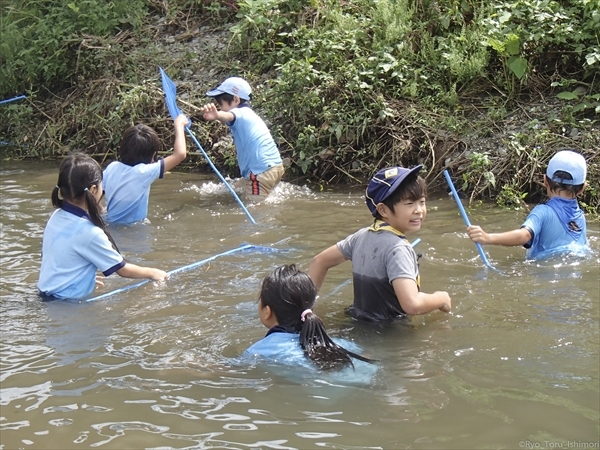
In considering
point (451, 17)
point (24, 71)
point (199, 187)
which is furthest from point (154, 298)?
point (24, 71)

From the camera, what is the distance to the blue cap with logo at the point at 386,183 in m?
4.28

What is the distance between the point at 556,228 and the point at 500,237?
1.96 feet

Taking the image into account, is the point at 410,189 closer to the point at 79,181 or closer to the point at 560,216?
the point at 560,216

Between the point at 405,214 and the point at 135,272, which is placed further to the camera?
the point at 135,272

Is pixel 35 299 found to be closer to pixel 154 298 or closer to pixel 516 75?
pixel 154 298

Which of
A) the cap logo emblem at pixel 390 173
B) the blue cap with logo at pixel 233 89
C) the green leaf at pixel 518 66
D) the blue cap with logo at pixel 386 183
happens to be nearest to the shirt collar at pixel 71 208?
the blue cap with logo at pixel 386 183

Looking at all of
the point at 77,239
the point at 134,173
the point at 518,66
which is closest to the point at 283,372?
the point at 77,239

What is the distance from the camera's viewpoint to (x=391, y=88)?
355 inches

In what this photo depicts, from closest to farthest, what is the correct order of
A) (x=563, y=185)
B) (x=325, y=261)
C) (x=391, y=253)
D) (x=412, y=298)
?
1. (x=412, y=298)
2. (x=391, y=253)
3. (x=325, y=261)
4. (x=563, y=185)

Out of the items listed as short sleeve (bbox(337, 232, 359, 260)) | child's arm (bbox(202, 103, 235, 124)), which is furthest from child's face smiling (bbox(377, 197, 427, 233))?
child's arm (bbox(202, 103, 235, 124))

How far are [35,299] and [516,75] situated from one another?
5.56m

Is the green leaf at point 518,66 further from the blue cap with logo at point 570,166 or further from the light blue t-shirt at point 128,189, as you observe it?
the light blue t-shirt at point 128,189

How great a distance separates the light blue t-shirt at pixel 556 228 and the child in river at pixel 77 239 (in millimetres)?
2822

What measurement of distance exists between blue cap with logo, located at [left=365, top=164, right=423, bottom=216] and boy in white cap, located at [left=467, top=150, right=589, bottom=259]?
69.3 inches
